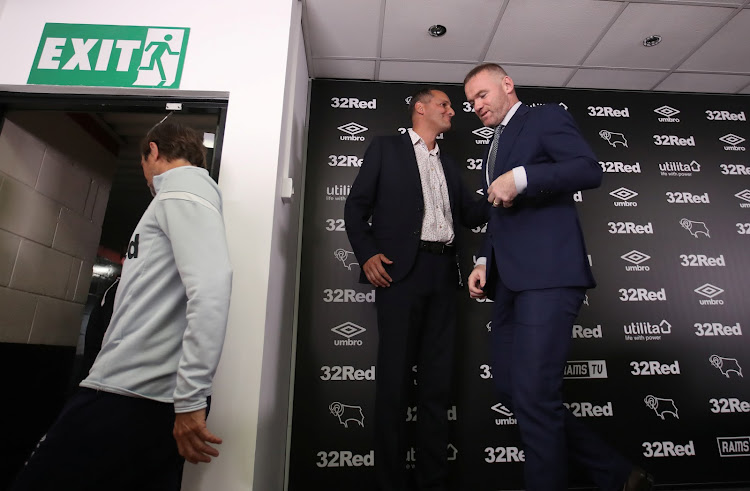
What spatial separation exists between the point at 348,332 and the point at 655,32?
283 centimetres

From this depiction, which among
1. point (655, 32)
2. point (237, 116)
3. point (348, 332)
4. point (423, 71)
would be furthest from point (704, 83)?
point (237, 116)

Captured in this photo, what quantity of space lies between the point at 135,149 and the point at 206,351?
2754mm

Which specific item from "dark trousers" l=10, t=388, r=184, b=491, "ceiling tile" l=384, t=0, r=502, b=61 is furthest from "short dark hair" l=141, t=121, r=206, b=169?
"ceiling tile" l=384, t=0, r=502, b=61

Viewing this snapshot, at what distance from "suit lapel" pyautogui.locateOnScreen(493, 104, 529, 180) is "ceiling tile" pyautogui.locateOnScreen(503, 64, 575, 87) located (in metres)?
1.57

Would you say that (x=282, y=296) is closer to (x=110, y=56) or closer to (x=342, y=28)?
(x=110, y=56)

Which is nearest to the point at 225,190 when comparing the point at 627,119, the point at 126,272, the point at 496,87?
the point at 126,272

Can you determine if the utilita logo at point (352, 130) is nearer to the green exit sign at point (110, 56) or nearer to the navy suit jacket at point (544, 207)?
the green exit sign at point (110, 56)

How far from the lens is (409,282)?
198cm

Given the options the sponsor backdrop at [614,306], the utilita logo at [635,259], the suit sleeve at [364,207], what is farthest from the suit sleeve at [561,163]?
the utilita logo at [635,259]

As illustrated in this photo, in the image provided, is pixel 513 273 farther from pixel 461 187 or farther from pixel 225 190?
pixel 225 190

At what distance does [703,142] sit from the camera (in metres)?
3.18

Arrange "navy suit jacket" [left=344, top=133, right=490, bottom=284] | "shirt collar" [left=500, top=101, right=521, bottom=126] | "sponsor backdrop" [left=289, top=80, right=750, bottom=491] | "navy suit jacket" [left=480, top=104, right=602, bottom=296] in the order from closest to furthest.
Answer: "navy suit jacket" [left=480, top=104, right=602, bottom=296]
"shirt collar" [left=500, top=101, right=521, bottom=126]
"navy suit jacket" [left=344, top=133, right=490, bottom=284]
"sponsor backdrop" [left=289, top=80, right=750, bottom=491]

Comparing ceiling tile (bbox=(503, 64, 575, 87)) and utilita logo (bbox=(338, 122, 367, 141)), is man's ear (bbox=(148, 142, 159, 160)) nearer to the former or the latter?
utilita logo (bbox=(338, 122, 367, 141))

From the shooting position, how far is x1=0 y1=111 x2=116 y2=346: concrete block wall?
87.1 inches
